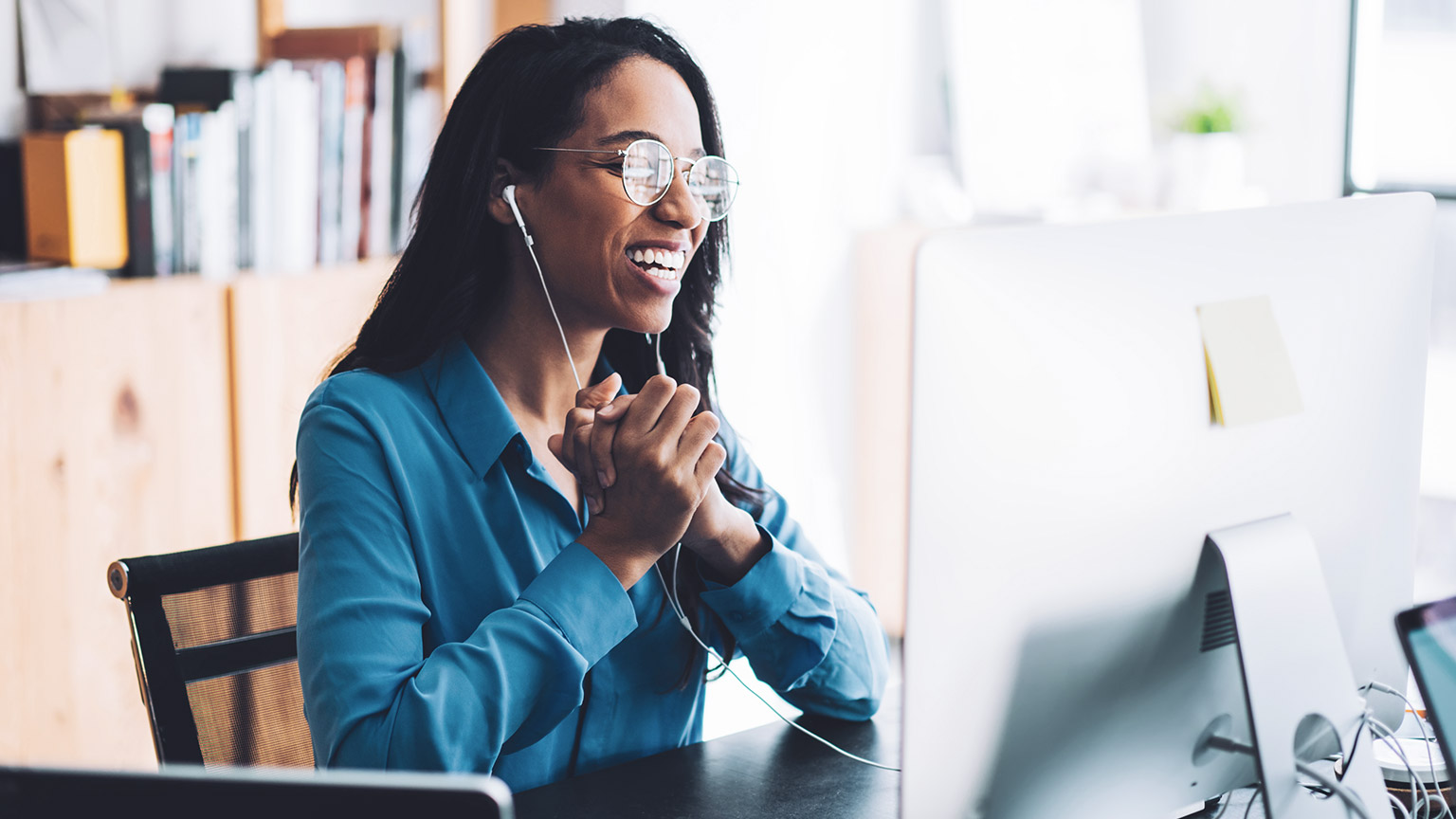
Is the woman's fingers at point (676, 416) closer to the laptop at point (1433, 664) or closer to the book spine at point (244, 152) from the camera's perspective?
the laptop at point (1433, 664)

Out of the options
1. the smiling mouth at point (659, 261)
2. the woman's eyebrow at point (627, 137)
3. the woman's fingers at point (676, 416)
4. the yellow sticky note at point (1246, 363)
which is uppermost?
the woman's eyebrow at point (627, 137)

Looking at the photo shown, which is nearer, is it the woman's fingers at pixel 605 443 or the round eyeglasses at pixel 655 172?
the woman's fingers at pixel 605 443

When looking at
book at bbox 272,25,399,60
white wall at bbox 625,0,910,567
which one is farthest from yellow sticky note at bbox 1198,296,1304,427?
book at bbox 272,25,399,60

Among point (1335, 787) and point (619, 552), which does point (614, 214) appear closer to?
point (619, 552)

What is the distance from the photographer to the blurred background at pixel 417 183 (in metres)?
2.17

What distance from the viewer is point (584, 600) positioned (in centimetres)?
109

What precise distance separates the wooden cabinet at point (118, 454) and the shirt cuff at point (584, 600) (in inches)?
51.1

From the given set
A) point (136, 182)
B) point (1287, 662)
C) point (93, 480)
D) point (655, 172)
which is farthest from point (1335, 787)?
point (136, 182)

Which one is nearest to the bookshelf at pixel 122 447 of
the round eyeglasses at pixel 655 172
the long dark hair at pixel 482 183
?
the long dark hair at pixel 482 183

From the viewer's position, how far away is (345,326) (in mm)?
2494

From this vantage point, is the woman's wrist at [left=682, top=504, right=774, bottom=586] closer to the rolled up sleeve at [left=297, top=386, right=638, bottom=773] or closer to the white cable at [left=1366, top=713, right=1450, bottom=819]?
the rolled up sleeve at [left=297, top=386, right=638, bottom=773]

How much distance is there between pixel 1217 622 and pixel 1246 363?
0.19 meters

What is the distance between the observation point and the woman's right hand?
3.64 ft

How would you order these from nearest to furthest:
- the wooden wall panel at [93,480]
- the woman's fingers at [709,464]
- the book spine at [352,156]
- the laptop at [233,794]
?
1. the laptop at [233,794]
2. the woman's fingers at [709,464]
3. the wooden wall panel at [93,480]
4. the book spine at [352,156]
